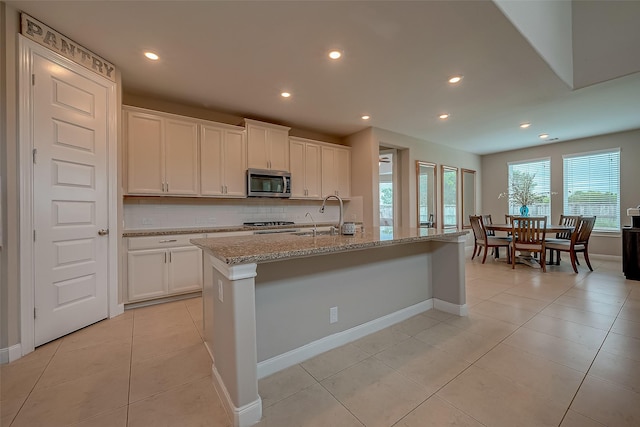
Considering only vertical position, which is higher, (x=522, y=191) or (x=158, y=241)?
(x=522, y=191)

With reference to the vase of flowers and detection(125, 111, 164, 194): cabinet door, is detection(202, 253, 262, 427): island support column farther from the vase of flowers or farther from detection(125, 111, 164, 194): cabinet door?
the vase of flowers

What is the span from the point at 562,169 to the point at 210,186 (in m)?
7.57

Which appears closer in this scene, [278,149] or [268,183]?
[268,183]

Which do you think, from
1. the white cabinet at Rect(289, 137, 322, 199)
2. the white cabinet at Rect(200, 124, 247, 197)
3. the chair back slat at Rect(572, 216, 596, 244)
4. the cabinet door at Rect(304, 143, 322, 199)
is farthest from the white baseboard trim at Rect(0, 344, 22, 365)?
the chair back slat at Rect(572, 216, 596, 244)

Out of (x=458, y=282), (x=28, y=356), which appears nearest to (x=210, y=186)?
(x=28, y=356)

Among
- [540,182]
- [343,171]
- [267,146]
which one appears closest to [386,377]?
[267,146]

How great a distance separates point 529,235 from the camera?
4570 millimetres

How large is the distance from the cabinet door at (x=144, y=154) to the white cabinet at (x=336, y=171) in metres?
2.64

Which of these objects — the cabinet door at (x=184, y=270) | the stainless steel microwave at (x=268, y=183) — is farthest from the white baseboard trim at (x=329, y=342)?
the stainless steel microwave at (x=268, y=183)

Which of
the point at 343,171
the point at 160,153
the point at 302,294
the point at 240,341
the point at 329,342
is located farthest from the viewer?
the point at 343,171

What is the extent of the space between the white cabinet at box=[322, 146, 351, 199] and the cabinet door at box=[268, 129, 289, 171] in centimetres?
80

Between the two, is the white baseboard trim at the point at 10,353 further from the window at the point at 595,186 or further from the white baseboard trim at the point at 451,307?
the window at the point at 595,186

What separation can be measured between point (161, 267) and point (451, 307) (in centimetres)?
333

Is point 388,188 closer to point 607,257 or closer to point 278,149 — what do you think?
point 278,149
